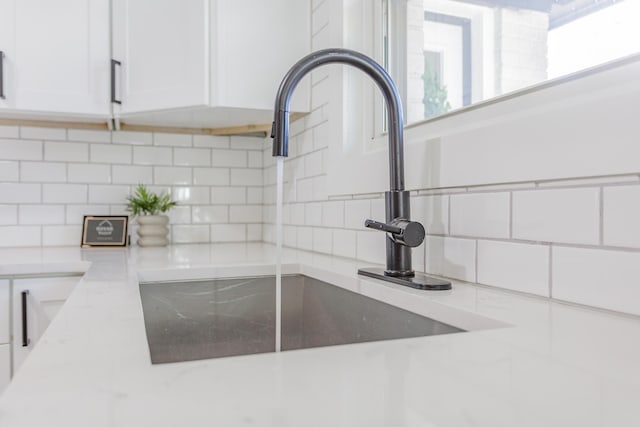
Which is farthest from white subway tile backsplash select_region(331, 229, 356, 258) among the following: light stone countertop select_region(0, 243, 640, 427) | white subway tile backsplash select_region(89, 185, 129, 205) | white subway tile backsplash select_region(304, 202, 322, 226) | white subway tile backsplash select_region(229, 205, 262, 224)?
white subway tile backsplash select_region(89, 185, 129, 205)

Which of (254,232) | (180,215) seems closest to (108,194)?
(180,215)

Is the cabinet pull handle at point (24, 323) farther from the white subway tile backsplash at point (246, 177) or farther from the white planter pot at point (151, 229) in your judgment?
the white subway tile backsplash at point (246, 177)

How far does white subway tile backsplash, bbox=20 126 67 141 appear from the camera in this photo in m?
1.93

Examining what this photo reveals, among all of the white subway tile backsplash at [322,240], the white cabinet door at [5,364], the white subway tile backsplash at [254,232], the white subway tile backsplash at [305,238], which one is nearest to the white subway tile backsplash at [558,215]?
the white subway tile backsplash at [322,240]

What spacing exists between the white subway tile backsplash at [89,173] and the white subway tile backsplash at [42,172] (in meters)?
0.03

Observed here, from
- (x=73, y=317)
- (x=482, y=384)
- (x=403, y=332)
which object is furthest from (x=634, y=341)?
(x=73, y=317)

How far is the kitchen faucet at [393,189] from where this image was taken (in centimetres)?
86

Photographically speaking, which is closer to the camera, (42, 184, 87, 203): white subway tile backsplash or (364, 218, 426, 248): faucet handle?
(364, 218, 426, 248): faucet handle

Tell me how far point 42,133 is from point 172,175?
20.3 inches

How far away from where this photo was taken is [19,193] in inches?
76.2

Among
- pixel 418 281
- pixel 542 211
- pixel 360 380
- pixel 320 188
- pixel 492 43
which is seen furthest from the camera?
pixel 320 188

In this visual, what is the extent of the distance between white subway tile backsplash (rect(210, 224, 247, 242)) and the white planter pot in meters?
0.27

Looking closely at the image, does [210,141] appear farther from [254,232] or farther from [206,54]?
[206,54]

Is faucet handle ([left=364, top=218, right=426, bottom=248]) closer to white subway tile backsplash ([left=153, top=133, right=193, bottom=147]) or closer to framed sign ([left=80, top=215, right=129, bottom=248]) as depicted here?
framed sign ([left=80, top=215, right=129, bottom=248])
